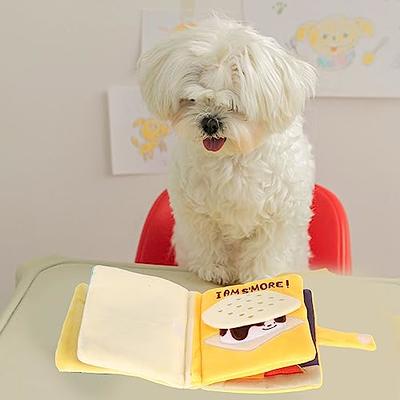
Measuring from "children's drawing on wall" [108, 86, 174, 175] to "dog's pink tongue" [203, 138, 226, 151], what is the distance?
0.70 meters

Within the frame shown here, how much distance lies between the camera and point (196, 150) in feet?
4.30

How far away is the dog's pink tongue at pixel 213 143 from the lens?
3.94 ft

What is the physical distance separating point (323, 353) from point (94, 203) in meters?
1.14

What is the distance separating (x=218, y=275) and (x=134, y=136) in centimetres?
68

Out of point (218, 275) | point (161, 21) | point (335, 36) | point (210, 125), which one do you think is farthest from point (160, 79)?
point (335, 36)

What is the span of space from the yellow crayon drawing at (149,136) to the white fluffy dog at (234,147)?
523 millimetres

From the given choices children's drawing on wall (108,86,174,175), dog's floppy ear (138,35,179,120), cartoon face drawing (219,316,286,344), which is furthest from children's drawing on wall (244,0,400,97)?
cartoon face drawing (219,316,286,344)

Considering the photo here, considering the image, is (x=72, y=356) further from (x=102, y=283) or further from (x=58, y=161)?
(x=58, y=161)

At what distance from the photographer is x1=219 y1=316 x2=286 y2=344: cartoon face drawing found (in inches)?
38.5

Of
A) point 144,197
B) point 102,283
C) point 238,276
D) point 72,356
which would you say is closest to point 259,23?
point 144,197

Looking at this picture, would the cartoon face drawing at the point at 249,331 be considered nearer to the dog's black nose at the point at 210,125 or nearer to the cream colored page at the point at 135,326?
the cream colored page at the point at 135,326

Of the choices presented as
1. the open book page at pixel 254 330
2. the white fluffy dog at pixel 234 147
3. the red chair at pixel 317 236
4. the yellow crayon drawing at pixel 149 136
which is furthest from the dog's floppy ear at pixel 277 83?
the yellow crayon drawing at pixel 149 136

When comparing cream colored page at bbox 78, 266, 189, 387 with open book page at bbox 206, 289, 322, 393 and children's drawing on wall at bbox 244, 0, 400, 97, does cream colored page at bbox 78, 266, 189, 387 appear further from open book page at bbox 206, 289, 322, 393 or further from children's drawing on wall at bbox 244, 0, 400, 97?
children's drawing on wall at bbox 244, 0, 400, 97

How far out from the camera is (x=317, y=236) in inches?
62.3
